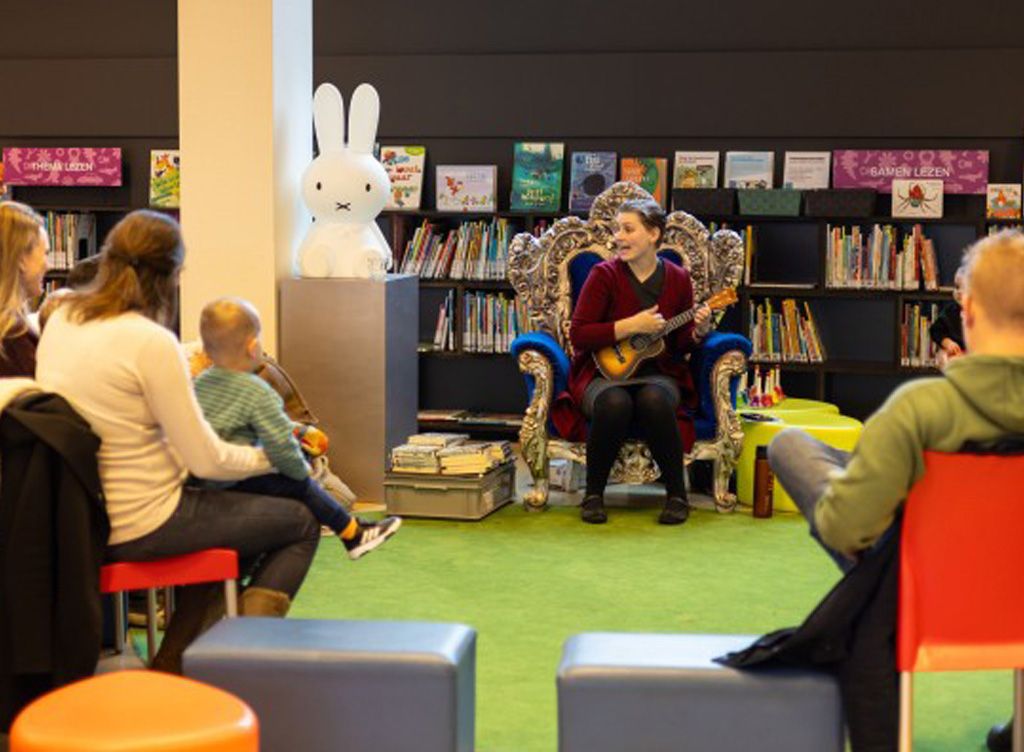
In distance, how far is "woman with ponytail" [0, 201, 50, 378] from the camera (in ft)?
13.3

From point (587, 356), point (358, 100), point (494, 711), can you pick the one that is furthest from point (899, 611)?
point (358, 100)

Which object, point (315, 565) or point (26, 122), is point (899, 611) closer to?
point (315, 565)

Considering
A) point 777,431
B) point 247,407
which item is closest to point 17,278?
point 247,407

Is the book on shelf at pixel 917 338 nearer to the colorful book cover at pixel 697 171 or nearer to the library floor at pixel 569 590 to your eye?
the colorful book cover at pixel 697 171

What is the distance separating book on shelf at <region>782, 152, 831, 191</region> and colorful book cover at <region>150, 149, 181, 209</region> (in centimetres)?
334

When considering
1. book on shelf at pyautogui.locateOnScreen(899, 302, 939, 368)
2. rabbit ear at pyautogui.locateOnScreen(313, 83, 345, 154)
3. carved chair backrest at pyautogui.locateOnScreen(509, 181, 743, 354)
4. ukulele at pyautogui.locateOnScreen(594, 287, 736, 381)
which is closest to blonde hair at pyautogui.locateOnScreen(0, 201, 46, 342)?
rabbit ear at pyautogui.locateOnScreen(313, 83, 345, 154)

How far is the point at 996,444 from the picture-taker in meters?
2.97

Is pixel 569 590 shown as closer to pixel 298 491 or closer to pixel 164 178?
pixel 298 491

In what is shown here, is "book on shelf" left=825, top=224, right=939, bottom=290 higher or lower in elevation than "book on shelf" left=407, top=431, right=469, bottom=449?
higher

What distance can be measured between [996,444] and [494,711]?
5.21 feet

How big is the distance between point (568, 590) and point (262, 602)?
1730 mm

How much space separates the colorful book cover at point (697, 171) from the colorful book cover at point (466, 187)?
3.25 feet

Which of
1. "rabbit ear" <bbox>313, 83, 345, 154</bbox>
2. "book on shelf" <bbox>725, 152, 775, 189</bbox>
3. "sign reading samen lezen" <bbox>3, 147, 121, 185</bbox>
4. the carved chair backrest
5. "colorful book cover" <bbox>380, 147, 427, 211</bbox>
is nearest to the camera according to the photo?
"rabbit ear" <bbox>313, 83, 345, 154</bbox>

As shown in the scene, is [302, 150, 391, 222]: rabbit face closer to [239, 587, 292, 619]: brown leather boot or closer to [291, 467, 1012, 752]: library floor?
[291, 467, 1012, 752]: library floor
